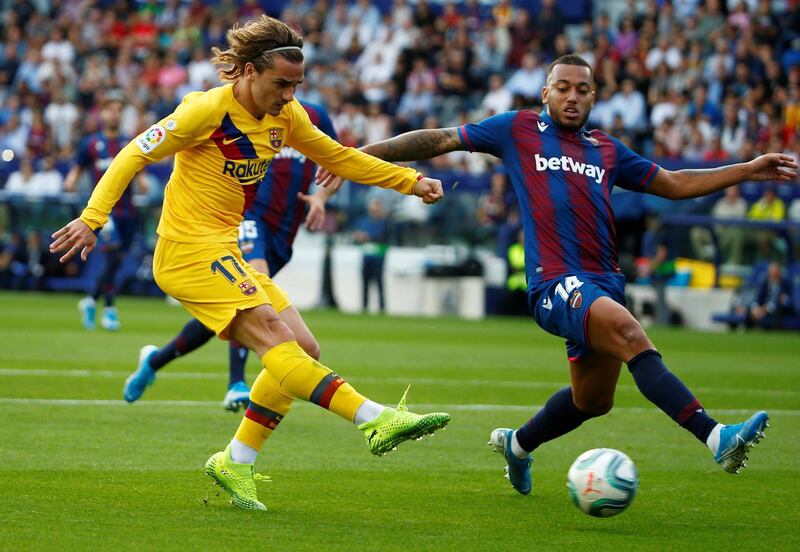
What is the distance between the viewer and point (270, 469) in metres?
7.54

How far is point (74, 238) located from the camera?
5.98 m

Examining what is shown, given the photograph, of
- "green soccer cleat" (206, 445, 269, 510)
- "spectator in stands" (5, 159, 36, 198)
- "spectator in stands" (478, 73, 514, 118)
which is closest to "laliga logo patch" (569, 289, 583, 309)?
"green soccer cleat" (206, 445, 269, 510)

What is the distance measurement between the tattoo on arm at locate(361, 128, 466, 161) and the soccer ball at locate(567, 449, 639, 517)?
1925 mm

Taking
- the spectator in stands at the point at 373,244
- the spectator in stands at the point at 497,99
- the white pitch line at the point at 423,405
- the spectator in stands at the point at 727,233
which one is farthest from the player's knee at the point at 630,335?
the spectator in stands at the point at 497,99

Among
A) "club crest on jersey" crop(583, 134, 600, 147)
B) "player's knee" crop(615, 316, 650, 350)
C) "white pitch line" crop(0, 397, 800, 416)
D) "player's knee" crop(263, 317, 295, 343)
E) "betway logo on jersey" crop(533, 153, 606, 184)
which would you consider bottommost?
"white pitch line" crop(0, 397, 800, 416)

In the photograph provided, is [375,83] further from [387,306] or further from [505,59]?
[387,306]

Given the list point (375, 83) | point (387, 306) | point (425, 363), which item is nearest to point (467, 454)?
point (425, 363)

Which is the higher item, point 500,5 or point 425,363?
point 500,5

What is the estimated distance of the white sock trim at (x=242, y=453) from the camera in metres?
6.44

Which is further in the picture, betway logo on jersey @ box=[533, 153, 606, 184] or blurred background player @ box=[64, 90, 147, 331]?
blurred background player @ box=[64, 90, 147, 331]

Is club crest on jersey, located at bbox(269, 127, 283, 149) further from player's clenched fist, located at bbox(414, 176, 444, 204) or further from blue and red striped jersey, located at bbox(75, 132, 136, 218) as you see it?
blue and red striped jersey, located at bbox(75, 132, 136, 218)

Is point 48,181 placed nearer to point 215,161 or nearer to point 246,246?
point 246,246

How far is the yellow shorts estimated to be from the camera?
640 centimetres

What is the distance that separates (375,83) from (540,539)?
860 inches
